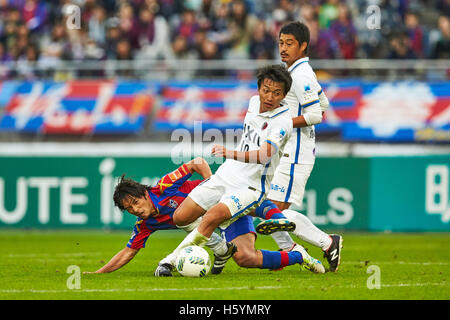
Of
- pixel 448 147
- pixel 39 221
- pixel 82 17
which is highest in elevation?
pixel 82 17

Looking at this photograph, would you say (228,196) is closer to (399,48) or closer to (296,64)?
(296,64)

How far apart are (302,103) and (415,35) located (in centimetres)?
960

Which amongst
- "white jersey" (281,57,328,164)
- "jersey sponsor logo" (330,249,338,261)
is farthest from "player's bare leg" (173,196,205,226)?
"jersey sponsor logo" (330,249,338,261)

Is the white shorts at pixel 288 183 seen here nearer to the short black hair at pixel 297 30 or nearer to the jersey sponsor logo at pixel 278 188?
the jersey sponsor logo at pixel 278 188

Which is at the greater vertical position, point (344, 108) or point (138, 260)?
point (344, 108)

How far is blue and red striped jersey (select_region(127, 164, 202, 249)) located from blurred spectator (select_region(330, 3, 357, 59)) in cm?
994

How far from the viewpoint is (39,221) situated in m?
16.2

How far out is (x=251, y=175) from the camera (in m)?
8.13

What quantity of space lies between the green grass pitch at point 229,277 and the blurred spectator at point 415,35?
5285 millimetres

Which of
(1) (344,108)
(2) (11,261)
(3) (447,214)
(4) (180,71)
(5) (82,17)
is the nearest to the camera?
(2) (11,261)

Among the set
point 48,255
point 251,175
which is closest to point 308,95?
point 251,175

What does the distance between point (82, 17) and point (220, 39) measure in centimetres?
336

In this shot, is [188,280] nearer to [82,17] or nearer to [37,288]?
[37,288]

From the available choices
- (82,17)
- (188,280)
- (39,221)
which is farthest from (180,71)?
(188,280)
